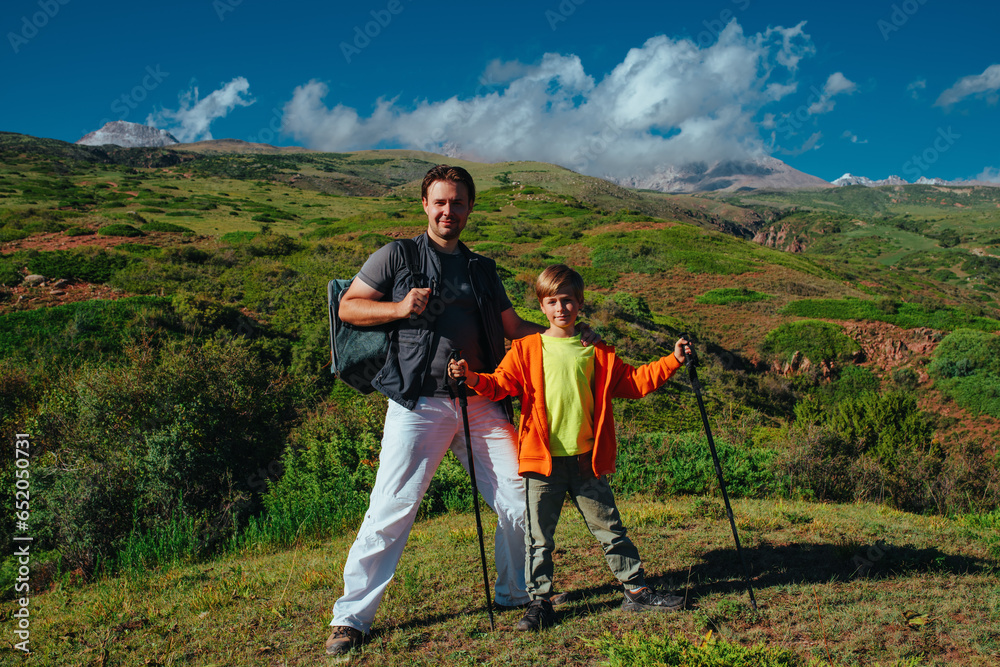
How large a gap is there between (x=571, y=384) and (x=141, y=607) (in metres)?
2.97

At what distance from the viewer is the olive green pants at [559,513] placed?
284 centimetres

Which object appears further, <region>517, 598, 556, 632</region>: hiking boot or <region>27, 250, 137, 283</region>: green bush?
<region>27, 250, 137, 283</region>: green bush

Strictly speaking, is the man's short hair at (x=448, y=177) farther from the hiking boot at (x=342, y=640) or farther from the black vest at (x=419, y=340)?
the hiking boot at (x=342, y=640)

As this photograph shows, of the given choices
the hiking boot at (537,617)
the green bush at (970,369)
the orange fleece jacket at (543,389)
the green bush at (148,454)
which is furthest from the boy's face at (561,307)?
the green bush at (970,369)

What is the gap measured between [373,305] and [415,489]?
0.92m

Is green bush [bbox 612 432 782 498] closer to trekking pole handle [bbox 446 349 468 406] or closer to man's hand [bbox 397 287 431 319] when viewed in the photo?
trekking pole handle [bbox 446 349 468 406]

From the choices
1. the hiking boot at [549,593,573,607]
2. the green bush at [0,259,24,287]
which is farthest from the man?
the green bush at [0,259,24,287]

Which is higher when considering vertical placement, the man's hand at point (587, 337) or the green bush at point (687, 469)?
the man's hand at point (587, 337)

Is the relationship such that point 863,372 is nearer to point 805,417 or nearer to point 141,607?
point 805,417

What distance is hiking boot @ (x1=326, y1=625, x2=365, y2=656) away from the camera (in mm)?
2560

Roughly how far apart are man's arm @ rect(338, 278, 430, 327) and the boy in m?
0.56

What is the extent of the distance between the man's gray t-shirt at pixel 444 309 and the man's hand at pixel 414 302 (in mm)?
132

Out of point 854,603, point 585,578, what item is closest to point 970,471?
point 854,603

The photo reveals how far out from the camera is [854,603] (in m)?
2.90
